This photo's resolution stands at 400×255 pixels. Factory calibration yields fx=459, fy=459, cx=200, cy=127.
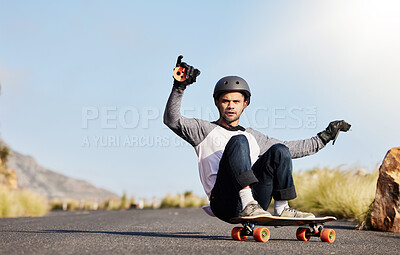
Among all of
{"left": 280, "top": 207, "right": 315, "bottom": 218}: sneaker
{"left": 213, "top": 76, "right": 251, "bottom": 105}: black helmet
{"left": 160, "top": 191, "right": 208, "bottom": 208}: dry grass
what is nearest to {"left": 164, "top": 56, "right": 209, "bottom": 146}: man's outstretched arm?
{"left": 213, "top": 76, "right": 251, "bottom": 105}: black helmet

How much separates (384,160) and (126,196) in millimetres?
16840

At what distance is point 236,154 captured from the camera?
3725mm

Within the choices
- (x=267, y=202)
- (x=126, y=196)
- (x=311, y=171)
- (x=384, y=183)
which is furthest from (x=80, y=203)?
(x=267, y=202)

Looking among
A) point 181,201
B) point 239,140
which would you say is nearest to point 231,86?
point 239,140

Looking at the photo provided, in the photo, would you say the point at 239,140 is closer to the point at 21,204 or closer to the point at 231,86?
the point at 231,86

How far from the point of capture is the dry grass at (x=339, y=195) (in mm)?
8867

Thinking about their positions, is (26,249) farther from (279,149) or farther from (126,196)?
(126,196)

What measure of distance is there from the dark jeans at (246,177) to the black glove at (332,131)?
0.92m

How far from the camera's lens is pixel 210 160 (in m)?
4.19

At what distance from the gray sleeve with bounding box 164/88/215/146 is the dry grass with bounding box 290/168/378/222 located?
490 centimetres

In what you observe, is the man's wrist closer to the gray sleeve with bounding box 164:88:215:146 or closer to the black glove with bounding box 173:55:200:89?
the gray sleeve with bounding box 164:88:215:146

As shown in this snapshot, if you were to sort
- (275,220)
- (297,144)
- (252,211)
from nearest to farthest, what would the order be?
(252,211) → (275,220) → (297,144)

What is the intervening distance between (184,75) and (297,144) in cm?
140

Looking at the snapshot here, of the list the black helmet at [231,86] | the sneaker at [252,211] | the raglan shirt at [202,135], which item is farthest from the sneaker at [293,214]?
the black helmet at [231,86]
